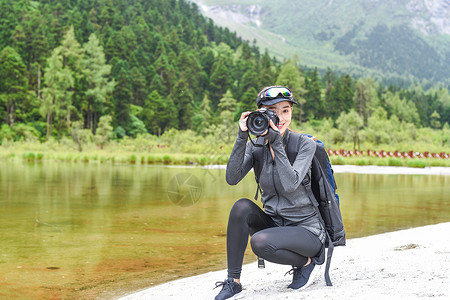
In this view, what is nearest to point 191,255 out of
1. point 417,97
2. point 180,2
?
point 417,97

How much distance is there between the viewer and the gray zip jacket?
391 cm

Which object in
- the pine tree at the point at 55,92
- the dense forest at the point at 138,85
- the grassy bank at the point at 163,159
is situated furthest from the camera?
the dense forest at the point at 138,85

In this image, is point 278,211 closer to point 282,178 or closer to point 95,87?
point 282,178

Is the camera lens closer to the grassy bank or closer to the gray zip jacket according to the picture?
the gray zip jacket

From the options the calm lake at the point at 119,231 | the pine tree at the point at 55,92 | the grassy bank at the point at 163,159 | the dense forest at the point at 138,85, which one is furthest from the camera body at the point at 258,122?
the pine tree at the point at 55,92

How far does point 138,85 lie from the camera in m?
88.6

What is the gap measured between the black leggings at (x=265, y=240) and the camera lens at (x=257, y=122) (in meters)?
0.65

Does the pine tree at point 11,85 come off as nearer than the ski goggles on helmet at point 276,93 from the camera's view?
No

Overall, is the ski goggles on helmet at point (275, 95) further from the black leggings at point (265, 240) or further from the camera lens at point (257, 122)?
the black leggings at point (265, 240)

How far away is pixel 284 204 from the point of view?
4.12 metres

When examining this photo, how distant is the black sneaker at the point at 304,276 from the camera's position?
13.8ft

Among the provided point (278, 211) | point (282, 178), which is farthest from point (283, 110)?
Answer: point (278, 211)

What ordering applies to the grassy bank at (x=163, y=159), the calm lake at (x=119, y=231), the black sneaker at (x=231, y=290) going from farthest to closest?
the grassy bank at (x=163, y=159) < the calm lake at (x=119, y=231) < the black sneaker at (x=231, y=290)

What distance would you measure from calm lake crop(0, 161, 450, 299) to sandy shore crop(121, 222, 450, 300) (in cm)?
73
